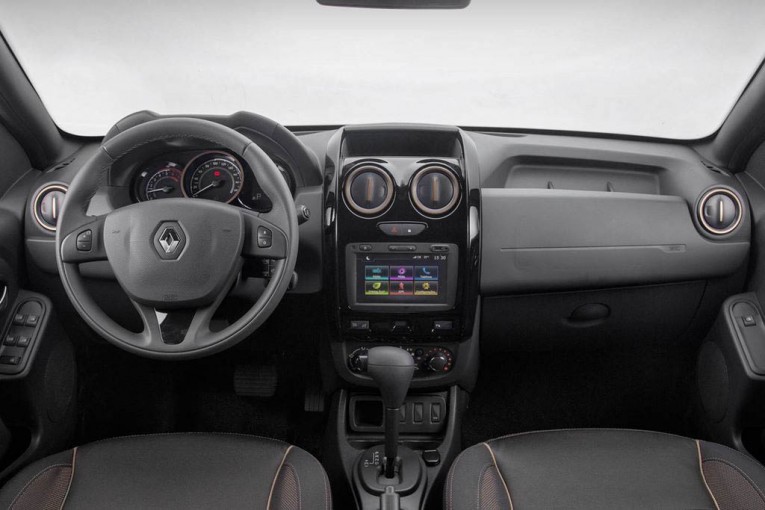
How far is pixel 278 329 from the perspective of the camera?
175 centimetres

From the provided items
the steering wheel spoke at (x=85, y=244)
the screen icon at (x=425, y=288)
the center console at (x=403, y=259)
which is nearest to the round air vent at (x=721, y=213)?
the center console at (x=403, y=259)

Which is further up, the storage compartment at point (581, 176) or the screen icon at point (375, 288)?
the storage compartment at point (581, 176)

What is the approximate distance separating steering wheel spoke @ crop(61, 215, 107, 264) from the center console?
527 mm

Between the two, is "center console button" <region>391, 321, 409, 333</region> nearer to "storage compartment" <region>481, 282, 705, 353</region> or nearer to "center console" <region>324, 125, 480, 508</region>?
"center console" <region>324, 125, 480, 508</region>

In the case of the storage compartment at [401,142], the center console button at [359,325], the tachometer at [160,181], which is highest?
the storage compartment at [401,142]

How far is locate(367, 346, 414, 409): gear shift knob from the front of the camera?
1.24 metres

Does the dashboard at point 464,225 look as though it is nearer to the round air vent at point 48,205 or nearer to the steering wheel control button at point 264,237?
the round air vent at point 48,205

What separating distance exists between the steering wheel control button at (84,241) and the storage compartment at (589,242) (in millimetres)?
939

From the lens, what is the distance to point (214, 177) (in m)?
1.44

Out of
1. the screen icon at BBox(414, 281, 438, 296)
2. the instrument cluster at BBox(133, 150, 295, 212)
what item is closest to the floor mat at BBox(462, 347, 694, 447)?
the screen icon at BBox(414, 281, 438, 296)

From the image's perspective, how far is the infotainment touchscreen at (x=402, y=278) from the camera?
1506mm

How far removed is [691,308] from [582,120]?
0.71m

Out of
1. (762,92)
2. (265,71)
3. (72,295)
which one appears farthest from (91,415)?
(762,92)

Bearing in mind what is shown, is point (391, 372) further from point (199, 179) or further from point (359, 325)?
point (199, 179)
